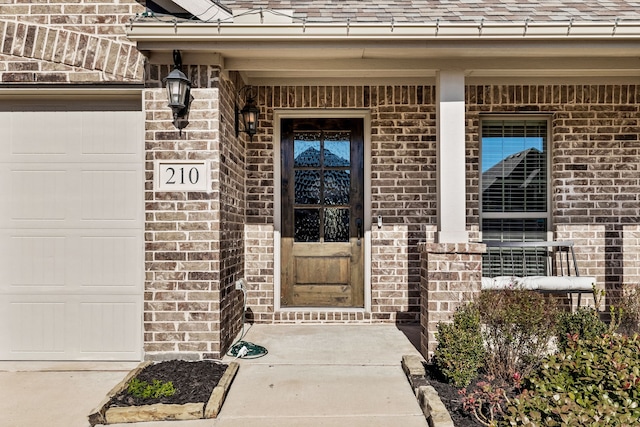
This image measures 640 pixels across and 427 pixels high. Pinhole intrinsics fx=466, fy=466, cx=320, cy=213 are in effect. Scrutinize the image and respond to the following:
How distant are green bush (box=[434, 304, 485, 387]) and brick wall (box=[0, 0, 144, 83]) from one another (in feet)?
11.6

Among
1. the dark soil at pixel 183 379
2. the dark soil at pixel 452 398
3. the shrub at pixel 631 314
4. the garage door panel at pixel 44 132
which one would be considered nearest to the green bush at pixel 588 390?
the dark soil at pixel 452 398

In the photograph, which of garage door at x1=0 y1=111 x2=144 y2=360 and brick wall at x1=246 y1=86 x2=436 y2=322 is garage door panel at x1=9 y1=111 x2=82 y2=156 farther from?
brick wall at x1=246 y1=86 x2=436 y2=322

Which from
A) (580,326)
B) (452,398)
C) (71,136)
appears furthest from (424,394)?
(71,136)

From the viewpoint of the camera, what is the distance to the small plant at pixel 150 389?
3369mm

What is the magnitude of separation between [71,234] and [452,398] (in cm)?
370

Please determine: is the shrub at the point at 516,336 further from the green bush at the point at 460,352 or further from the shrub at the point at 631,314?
the shrub at the point at 631,314

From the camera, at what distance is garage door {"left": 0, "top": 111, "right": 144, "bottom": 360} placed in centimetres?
A: 446

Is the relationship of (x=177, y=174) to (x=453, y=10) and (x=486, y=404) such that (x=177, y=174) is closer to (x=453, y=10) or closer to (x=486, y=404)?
(x=453, y=10)

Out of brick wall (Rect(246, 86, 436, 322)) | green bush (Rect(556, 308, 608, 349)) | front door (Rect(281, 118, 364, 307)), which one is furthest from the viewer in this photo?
front door (Rect(281, 118, 364, 307))

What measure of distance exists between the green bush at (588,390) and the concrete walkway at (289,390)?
0.97 metres

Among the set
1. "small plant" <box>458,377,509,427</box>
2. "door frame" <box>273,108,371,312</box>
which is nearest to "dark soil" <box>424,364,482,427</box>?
"small plant" <box>458,377,509,427</box>

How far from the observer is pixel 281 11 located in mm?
4316

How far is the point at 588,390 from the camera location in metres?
2.40

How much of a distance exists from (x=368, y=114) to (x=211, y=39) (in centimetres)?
237
